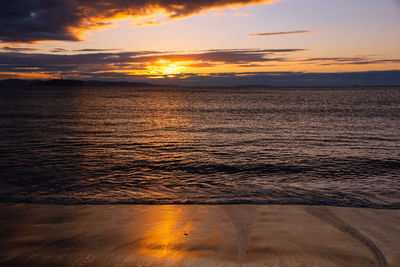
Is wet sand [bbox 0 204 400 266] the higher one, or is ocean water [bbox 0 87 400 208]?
wet sand [bbox 0 204 400 266]

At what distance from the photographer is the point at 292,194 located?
31.1 feet

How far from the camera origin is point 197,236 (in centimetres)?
593

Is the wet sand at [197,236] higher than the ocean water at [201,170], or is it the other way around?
the wet sand at [197,236]

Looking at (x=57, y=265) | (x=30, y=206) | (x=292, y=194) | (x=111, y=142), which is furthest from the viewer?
(x=111, y=142)

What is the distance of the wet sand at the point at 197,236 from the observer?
500cm

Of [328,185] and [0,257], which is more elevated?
[0,257]

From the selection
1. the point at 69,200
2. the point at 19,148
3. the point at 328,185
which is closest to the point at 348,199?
the point at 328,185

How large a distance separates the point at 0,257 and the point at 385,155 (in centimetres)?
1738

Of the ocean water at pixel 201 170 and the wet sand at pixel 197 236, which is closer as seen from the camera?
the wet sand at pixel 197 236

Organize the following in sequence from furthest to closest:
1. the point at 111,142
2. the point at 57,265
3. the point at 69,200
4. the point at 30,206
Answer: the point at 111,142
the point at 69,200
the point at 30,206
the point at 57,265

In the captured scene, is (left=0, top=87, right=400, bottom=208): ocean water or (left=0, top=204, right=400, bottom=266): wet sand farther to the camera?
(left=0, top=87, right=400, bottom=208): ocean water

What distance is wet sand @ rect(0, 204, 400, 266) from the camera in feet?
16.4

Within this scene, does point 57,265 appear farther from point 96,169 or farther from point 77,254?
point 96,169

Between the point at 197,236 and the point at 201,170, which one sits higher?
the point at 197,236
